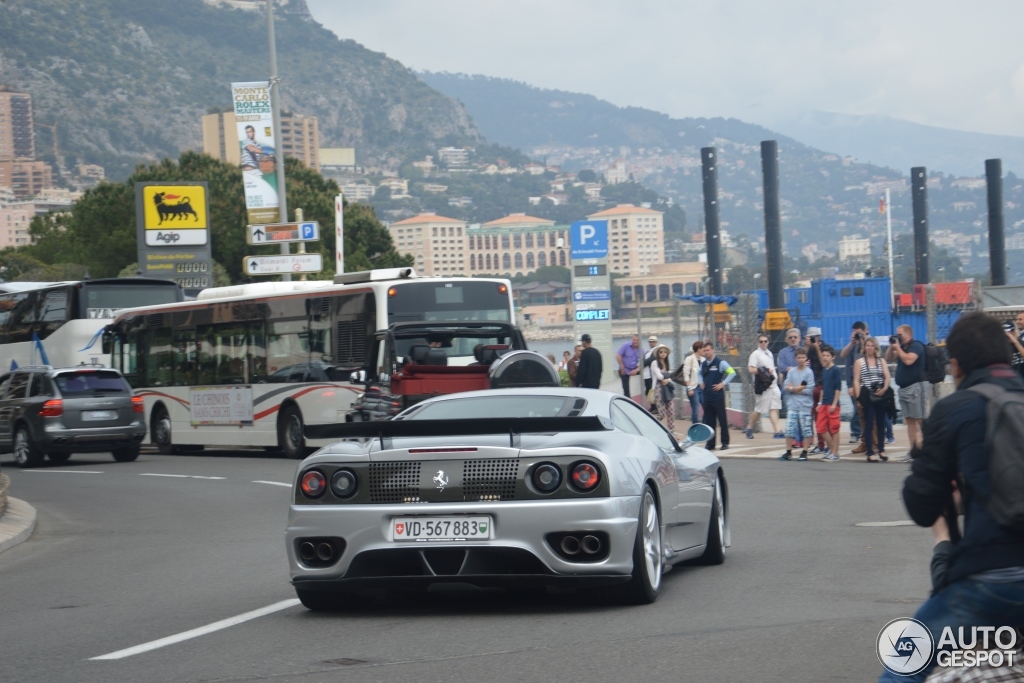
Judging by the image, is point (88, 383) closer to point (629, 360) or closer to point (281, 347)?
point (281, 347)

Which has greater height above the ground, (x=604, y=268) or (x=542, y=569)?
(x=604, y=268)

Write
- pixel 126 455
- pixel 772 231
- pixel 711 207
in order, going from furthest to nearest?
pixel 772 231, pixel 711 207, pixel 126 455

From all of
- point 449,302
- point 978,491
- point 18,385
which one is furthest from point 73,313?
point 978,491

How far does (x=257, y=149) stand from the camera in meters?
34.7

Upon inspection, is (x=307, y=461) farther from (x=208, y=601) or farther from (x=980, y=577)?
(x=980, y=577)

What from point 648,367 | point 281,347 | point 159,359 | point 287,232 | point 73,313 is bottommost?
point 648,367

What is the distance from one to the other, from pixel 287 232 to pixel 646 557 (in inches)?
976

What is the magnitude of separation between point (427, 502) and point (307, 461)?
2.59 ft

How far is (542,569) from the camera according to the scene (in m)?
7.48

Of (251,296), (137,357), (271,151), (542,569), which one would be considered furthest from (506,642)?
(271,151)

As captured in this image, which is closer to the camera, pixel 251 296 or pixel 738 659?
pixel 738 659

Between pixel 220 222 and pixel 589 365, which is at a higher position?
pixel 220 222

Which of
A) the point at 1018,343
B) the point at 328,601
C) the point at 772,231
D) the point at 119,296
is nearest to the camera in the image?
the point at 328,601

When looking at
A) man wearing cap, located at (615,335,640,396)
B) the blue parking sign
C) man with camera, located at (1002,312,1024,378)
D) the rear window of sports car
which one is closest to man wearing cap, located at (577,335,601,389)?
man wearing cap, located at (615,335,640,396)
